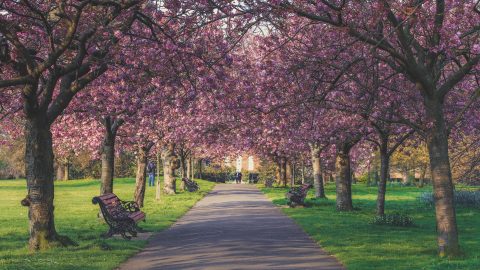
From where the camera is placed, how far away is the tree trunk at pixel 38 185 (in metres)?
14.5

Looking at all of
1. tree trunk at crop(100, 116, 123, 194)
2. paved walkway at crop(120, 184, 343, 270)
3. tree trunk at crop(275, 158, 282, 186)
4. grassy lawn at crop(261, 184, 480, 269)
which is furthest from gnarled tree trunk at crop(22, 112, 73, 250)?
tree trunk at crop(275, 158, 282, 186)

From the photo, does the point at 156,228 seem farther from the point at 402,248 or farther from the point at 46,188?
the point at 402,248

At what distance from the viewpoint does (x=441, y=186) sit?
1318 centimetres

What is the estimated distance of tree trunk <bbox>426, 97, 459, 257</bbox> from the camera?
1309cm

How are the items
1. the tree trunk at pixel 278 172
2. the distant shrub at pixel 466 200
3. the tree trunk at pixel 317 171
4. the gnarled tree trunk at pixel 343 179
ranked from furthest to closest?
the tree trunk at pixel 278 172, the tree trunk at pixel 317 171, the distant shrub at pixel 466 200, the gnarled tree trunk at pixel 343 179

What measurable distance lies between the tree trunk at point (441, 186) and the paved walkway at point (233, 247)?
7.71 feet

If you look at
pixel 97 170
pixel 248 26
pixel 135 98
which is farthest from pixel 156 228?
pixel 97 170

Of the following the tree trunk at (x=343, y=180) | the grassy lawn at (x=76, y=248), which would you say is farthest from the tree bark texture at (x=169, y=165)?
the grassy lawn at (x=76, y=248)

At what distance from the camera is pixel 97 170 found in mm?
84438

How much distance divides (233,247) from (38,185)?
4465 mm

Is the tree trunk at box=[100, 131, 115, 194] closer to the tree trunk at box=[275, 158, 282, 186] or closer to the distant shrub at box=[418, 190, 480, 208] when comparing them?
the distant shrub at box=[418, 190, 480, 208]

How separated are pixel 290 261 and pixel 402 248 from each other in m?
3.64

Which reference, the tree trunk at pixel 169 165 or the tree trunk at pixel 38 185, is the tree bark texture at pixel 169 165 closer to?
the tree trunk at pixel 169 165

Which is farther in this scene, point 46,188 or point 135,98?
point 135,98
